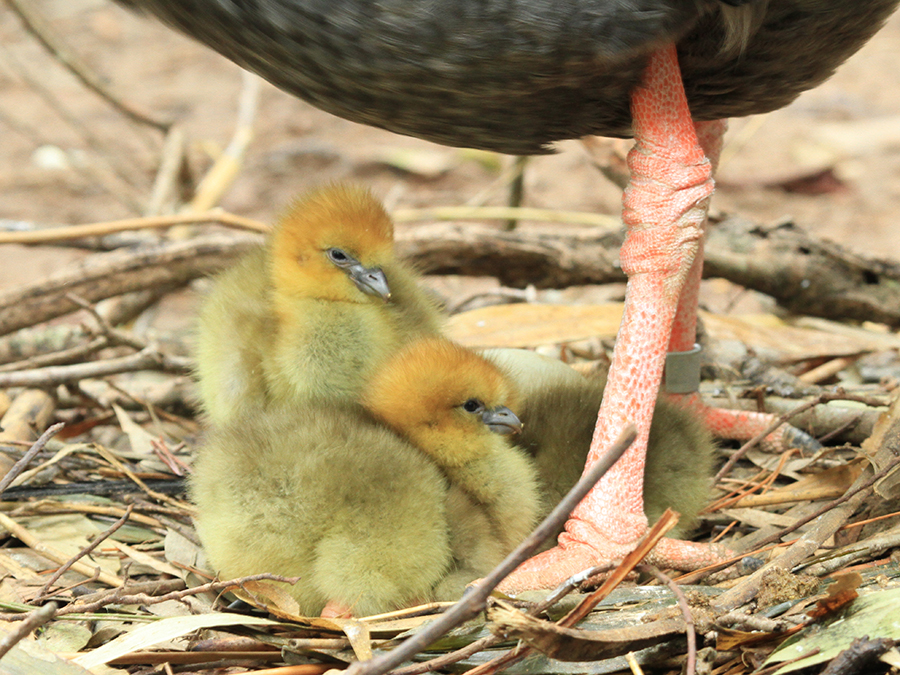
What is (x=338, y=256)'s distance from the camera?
2160mm

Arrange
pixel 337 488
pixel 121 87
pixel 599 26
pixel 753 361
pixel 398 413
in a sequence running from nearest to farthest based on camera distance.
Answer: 1. pixel 599 26
2. pixel 337 488
3. pixel 398 413
4. pixel 753 361
5. pixel 121 87

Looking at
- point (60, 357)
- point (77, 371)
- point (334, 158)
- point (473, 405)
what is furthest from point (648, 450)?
point (334, 158)

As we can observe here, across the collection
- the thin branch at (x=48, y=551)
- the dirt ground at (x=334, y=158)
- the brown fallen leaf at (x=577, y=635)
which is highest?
the dirt ground at (x=334, y=158)

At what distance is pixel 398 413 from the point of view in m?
1.98

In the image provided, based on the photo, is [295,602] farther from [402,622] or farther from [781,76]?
[781,76]

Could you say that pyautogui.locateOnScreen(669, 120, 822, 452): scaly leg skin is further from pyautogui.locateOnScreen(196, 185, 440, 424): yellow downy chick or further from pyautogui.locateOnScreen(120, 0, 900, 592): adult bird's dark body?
pyautogui.locateOnScreen(196, 185, 440, 424): yellow downy chick

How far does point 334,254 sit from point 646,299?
0.68 m

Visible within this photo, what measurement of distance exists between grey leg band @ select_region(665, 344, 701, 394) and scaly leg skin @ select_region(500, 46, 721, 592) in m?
0.54

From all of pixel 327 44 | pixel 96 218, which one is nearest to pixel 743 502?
pixel 327 44

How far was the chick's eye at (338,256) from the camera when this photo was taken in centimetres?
215

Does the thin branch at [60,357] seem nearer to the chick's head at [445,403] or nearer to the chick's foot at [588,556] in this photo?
the chick's head at [445,403]

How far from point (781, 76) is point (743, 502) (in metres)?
0.95

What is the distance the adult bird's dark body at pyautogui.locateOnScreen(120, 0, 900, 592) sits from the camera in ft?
5.43

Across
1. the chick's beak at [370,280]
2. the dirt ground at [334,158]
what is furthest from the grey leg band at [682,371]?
the dirt ground at [334,158]
